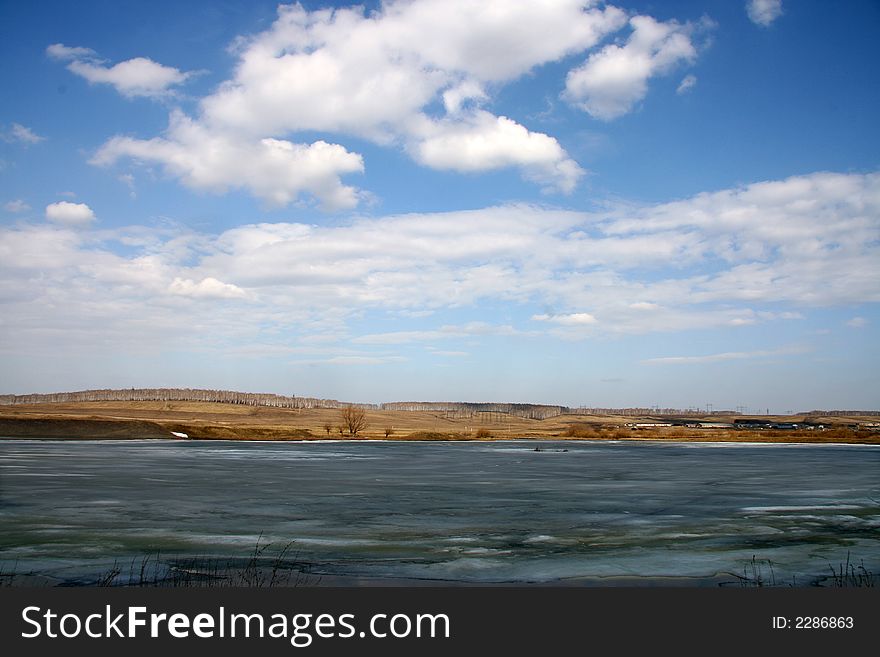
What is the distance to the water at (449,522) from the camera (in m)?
13.7

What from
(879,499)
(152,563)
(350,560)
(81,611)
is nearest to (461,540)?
(350,560)

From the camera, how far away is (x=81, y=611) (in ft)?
31.3

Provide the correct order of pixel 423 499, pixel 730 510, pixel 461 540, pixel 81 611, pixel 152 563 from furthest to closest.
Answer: pixel 423 499 → pixel 730 510 → pixel 461 540 → pixel 152 563 → pixel 81 611

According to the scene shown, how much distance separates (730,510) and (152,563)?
663 inches

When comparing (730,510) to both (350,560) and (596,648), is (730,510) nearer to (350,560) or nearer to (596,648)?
(350,560)

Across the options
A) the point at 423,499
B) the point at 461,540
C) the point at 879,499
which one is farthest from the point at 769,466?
the point at 461,540

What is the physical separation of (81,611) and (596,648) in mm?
6493

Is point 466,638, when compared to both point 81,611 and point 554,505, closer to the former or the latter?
point 81,611

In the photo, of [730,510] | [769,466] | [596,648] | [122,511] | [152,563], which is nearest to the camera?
[596,648]

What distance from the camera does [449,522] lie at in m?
19.4

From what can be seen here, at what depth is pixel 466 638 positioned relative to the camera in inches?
353

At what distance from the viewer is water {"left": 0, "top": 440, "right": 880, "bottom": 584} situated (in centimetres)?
1368

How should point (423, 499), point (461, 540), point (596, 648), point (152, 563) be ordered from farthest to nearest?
point (423, 499) → point (461, 540) → point (152, 563) → point (596, 648)

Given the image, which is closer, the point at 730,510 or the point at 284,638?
the point at 284,638
